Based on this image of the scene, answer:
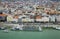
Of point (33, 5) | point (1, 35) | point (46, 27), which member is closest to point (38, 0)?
point (33, 5)

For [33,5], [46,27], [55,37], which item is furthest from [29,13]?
[55,37]

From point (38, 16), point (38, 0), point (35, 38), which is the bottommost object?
point (35, 38)

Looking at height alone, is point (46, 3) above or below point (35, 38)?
above

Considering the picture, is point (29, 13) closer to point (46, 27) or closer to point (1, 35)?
point (46, 27)

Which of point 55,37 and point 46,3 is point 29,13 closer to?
point 46,3

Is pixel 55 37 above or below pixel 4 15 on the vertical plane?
below

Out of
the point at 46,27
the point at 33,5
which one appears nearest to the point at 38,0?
the point at 33,5
